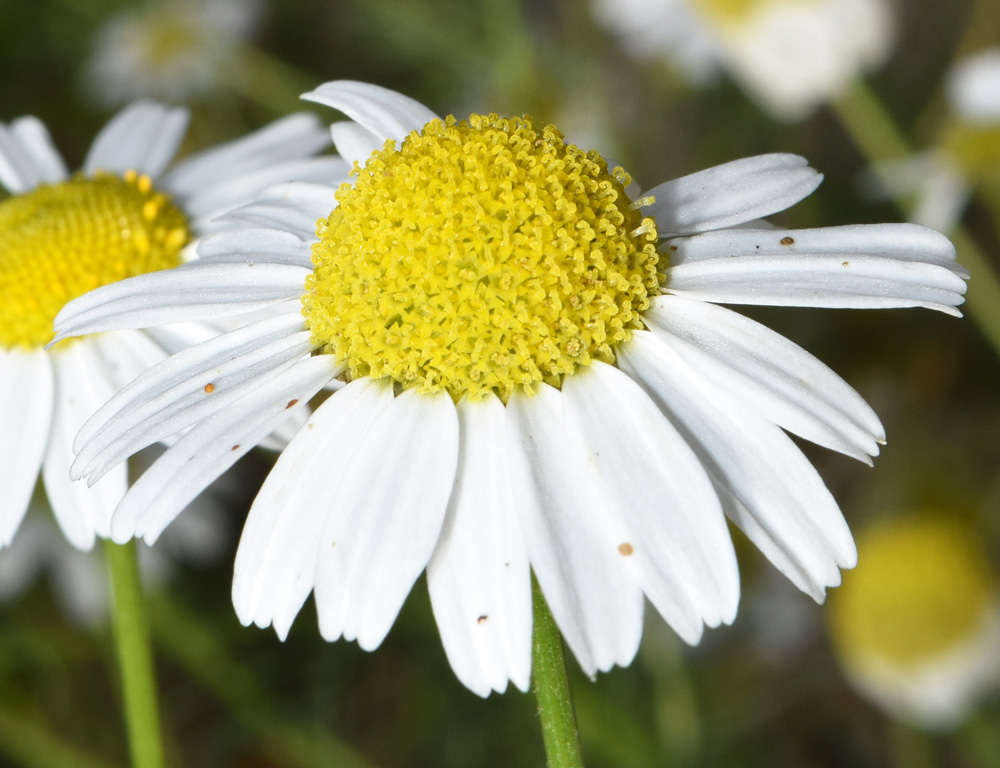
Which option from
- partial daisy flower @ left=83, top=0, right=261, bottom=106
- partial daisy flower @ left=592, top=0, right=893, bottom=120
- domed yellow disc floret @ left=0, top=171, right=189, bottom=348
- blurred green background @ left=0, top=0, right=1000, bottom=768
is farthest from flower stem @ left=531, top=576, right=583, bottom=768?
partial daisy flower @ left=83, top=0, right=261, bottom=106

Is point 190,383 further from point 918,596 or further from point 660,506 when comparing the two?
point 918,596

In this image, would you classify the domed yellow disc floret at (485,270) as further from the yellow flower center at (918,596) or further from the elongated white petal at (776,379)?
the yellow flower center at (918,596)

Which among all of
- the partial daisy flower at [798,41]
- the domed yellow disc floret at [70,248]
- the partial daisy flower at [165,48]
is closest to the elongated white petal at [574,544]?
the domed yellow disc floret at [70,248]

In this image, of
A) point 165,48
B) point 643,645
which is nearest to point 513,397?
point 643,645

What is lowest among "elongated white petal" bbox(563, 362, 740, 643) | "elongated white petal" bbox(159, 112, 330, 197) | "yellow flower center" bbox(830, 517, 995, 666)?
"elongated white petal" bbox(563, 362, 740, 643)

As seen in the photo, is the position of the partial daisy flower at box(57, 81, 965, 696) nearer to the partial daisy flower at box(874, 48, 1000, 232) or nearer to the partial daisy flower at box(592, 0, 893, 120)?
the partial daisy flower at box(874, 48, 1000, 232)
